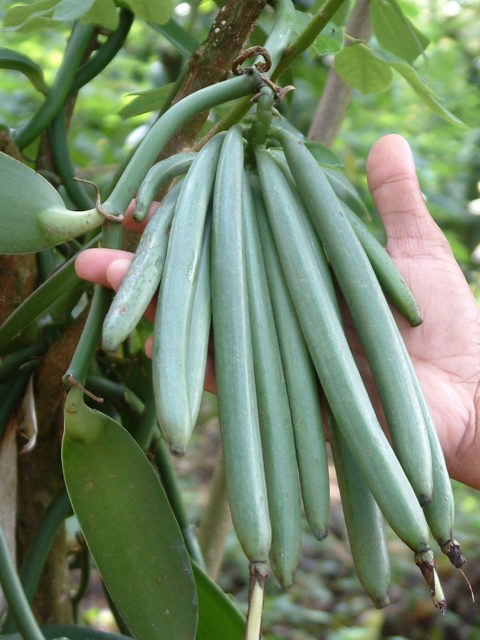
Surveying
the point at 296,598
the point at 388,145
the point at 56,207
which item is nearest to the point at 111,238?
Result: the point at 56,207

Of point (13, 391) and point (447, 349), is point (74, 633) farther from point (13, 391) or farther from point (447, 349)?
point (447, 349)

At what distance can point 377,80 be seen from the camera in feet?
2.83

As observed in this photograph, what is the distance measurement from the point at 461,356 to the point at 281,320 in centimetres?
33

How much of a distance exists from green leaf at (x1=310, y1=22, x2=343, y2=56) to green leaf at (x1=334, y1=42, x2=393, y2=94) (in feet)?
0.29

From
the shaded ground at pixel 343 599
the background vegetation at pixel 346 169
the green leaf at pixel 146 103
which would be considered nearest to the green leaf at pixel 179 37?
the green leaf at pixel 146 103

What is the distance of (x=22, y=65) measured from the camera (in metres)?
0.87

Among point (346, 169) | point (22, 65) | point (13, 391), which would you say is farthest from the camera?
point (346, 169)

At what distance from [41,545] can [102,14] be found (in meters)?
0.53

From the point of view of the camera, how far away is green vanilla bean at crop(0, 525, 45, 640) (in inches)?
21.3

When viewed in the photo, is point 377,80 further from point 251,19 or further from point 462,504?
point 462,504

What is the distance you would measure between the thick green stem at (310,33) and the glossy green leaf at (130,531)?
0.35 meters

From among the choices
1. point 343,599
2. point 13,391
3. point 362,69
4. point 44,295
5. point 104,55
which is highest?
point 362,69

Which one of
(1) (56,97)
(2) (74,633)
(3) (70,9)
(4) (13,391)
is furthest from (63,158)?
(2) (74,633)

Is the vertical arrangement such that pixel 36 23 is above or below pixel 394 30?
below
